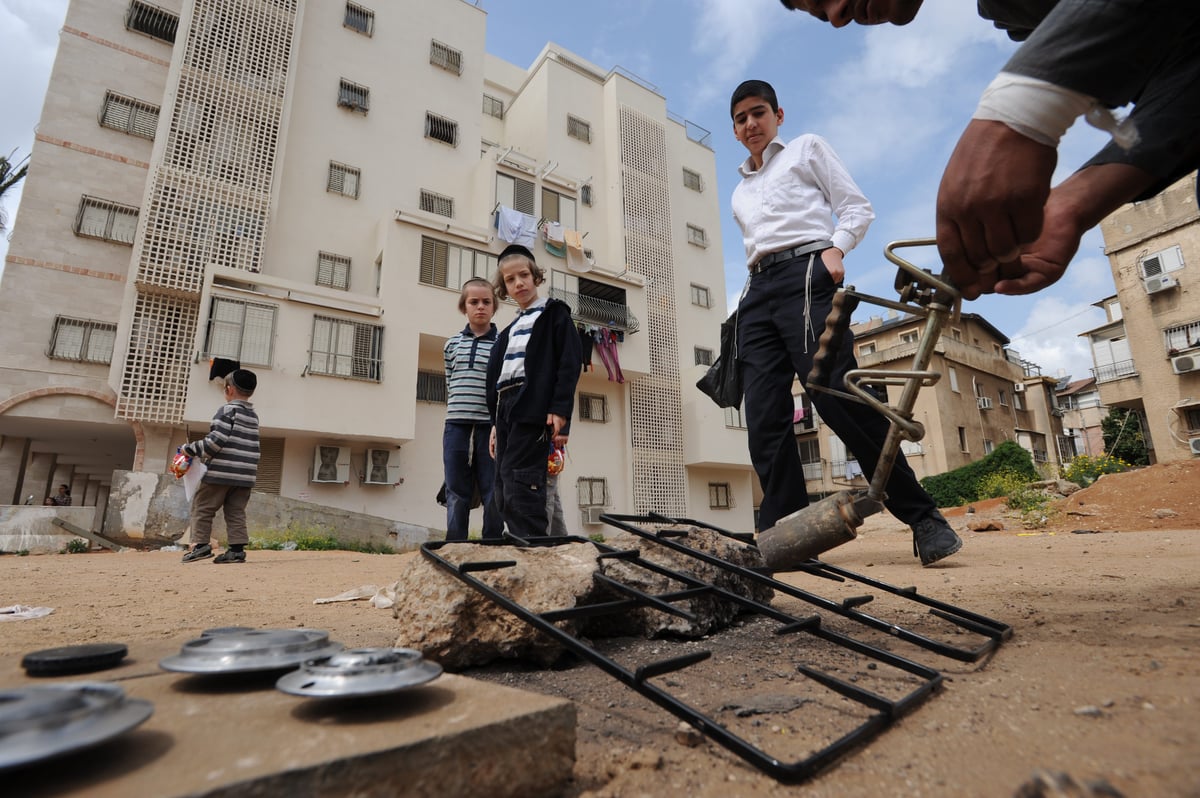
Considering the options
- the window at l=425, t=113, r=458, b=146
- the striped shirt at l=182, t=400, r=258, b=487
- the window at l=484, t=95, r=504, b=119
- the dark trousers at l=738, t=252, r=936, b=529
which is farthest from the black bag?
the window at l=484, t=95, r=504, b=119

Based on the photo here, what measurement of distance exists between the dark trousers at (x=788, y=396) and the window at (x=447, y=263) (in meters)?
10.9

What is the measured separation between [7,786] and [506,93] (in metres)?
22.6

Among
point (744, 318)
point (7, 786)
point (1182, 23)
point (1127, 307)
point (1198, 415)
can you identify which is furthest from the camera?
point (1127, 307)

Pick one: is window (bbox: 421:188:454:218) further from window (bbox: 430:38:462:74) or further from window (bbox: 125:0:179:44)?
window (bbox: 125:0:179:44)

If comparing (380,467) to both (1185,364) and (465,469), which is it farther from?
(1185,364)

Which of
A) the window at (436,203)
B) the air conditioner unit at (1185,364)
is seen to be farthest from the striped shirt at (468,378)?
the air conditioner unit at (1185,364)

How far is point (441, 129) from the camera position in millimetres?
15906

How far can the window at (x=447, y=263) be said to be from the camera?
44.0 feet

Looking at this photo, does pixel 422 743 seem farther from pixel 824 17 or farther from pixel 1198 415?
pixel 1198 415

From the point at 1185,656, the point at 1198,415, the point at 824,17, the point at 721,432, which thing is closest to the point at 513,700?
the point at 1185,656

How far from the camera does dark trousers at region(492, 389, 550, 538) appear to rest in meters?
3.02

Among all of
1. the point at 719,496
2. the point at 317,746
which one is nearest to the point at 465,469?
the point at 317,746

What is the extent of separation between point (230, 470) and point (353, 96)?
501 inches

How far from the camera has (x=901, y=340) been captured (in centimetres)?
2684
